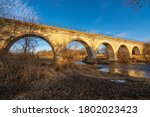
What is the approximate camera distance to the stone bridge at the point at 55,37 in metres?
21.7

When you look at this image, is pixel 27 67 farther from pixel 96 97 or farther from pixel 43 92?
pixel 96 97

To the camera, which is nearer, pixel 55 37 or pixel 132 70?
→ pixel 132 70

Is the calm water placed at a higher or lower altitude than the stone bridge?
lower

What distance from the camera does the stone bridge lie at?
21691 mm

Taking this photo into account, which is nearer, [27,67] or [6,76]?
[6,76]

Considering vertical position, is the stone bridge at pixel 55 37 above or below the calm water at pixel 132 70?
above

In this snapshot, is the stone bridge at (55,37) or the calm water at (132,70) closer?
the calm water at (132,70)

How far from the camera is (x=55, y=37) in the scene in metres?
29.7

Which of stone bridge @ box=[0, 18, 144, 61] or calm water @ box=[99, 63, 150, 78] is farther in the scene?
stone bridge @ box=[0, 18, 144, 61]

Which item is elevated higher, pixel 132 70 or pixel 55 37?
pixel 55 37

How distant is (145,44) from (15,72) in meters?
62.0

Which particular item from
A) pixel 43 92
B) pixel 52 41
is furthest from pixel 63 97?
pixel 52 41

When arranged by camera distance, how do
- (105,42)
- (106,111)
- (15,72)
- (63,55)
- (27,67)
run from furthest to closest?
1. (105,42)
2. (63,55)
3. (27,67)
4. (15,72)
5. (106,111)

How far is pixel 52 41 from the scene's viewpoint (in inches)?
1150
